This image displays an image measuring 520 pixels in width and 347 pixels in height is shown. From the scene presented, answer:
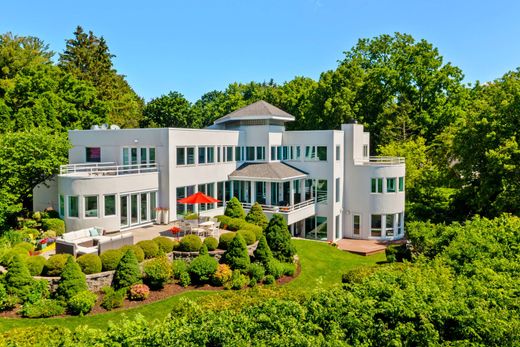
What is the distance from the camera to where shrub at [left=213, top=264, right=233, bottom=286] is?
20250 mm

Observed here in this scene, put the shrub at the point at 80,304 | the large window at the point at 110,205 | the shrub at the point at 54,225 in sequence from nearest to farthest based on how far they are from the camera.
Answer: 1. the shrub at the point at 80,304
2. the shrub at the point at 54,225
3. the large window at the point at 110,205

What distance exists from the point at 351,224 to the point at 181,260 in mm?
19758

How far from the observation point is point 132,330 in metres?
8.78

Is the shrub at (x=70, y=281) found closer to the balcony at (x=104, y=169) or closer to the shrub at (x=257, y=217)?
the balcony at (x=104, y=169)

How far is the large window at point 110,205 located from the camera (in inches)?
1017

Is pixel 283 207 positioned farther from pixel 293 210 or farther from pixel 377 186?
pixel 377 186

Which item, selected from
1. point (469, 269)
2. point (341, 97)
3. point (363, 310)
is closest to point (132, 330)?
point (363, 310)

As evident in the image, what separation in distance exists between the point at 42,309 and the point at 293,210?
19845 millimetres

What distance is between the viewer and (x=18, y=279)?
1689 cm

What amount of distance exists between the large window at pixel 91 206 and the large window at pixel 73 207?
575 millimetres

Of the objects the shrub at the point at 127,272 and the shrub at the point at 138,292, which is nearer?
the shrub at the point at 138,292

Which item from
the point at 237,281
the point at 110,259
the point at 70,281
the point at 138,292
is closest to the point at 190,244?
the point at 237,281

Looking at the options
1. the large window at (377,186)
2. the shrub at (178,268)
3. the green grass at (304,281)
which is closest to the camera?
the green grass at (304,281)

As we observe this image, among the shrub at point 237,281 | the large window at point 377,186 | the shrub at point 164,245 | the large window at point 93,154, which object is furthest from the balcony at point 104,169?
the large window at point 377,186
